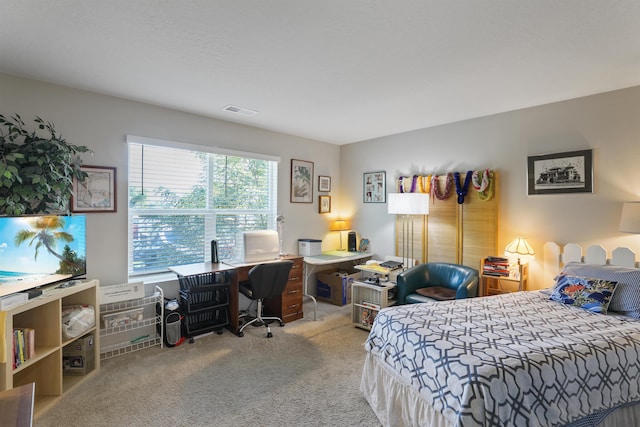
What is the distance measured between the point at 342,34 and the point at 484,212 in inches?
105

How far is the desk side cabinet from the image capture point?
146 inches

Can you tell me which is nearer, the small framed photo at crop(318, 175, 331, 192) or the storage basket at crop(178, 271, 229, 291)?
the storage basket at crop(178, 271, 229, 291)

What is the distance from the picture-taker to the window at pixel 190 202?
328 centimetres

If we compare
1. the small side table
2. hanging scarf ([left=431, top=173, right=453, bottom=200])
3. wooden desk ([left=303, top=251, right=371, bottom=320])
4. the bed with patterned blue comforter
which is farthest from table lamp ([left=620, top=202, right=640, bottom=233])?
wooden desk ([left=303, top=251, right=371, bottom=320])

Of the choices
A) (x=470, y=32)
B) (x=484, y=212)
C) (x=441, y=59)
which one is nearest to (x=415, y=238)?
(x=484, y=212)

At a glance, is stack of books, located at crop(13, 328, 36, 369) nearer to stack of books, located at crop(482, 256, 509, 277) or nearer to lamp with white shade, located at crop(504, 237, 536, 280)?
stack of books, located at crop(482, 256, 509, 277)

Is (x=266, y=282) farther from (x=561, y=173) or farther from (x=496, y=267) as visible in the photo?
(x=561, y=173)

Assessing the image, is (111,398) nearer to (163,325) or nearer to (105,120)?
(163,325)

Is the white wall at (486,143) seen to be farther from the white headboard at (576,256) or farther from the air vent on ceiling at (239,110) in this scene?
the air vent on ceiling at (239,110)

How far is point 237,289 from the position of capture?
3.39m

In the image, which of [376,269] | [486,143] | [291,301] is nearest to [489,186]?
[486,143]

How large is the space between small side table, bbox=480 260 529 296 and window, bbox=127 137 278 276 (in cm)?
273

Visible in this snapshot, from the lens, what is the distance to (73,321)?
2381mm

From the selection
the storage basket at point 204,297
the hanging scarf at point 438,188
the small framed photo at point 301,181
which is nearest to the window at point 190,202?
the small framed photo at point 301,181
